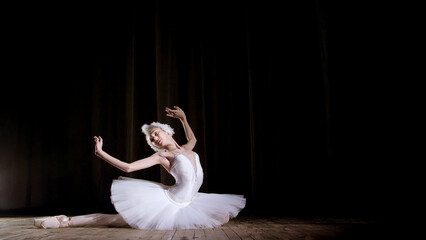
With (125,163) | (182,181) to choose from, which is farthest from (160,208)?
(125,163)

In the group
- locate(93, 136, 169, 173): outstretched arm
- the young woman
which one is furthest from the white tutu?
locate(93, 136, 169, 173): outstretched arm

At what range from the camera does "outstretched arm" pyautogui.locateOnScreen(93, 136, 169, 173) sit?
2062 millimetres

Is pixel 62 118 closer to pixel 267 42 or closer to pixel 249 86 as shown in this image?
pixel 249 86

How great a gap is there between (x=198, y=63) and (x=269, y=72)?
0.95m

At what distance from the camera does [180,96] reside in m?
4.30

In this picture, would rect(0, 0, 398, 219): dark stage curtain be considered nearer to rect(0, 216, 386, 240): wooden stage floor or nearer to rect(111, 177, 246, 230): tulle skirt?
rect(111, 177, 246, 230): tulle skirt

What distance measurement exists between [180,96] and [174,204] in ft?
7.30

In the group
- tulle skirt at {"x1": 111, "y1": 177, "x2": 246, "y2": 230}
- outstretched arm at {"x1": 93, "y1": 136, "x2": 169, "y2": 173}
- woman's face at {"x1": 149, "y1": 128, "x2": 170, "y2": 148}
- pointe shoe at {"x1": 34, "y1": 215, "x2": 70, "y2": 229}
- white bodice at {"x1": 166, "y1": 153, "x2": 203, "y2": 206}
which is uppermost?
woman's face at {"x1": 149, "y1": 128, "x2": 170, "y2": 148}

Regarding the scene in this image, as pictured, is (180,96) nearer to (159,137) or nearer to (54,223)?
(159,137)

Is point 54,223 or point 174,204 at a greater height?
point 174,204

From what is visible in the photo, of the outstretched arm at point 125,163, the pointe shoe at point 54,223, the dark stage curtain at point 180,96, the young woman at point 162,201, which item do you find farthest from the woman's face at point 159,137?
the dark stage curtain at point 180,96

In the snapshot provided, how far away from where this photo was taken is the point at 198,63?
14.3ft

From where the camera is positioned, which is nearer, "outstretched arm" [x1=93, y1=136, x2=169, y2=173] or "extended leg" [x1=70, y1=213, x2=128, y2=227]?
"outstretched arm" [x1=93, y1=136, x2=169, y2=173]

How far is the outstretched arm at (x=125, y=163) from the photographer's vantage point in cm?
206
